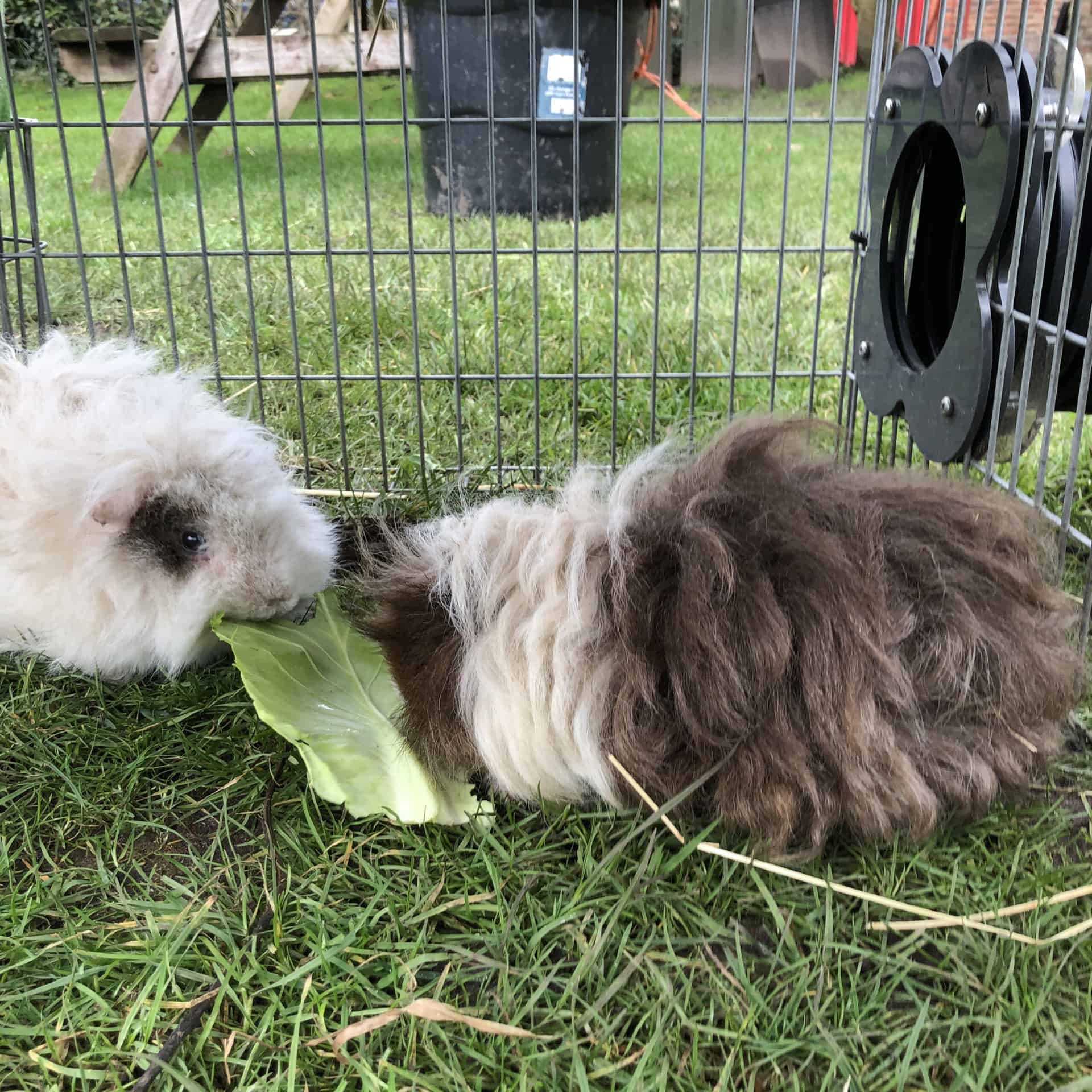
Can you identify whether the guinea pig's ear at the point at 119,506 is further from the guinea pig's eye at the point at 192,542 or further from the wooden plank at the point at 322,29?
the wooden plank at the point at 322,29

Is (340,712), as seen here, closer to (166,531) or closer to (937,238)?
(166,531)

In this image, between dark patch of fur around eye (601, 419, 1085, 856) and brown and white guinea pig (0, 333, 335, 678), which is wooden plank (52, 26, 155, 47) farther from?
dark patch of fur around eye (601, 419, 1085, 856)

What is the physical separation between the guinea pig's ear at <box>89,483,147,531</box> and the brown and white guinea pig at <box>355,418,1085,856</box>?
0.38 metres

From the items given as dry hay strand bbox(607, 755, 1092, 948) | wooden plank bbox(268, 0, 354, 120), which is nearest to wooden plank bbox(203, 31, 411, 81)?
wooden plank bbox(268, 0, 354, 120)

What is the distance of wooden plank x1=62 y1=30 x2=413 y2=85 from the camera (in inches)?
117

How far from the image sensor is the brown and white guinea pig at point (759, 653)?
0.96 metres

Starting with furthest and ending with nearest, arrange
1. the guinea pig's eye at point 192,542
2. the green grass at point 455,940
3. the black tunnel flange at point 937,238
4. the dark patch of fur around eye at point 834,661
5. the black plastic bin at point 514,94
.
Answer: the black plastic bin at point 514,94 < the guinea pig's eye at point 192,542 < the black tunnel flange at point 937,238 < the dark patch of fur around eye at point 834,661 < the green grass at point 455,940

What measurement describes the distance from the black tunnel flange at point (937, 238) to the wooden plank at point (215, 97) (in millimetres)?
2290

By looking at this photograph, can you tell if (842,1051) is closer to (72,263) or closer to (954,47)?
(954,47)

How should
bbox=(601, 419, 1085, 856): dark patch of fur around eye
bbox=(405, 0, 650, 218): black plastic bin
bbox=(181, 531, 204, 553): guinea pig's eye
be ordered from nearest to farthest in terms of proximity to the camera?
bbox=(601, 419, 1085, 856): dark patch of fur around eye → bbox=(181, 531, 204, 553): guinea pig's eye → bbox=(405, 0, 650, 218): black plastic bin

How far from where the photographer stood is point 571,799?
41.6 inches

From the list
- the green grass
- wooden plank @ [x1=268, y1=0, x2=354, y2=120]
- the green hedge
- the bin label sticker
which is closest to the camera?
the green grass

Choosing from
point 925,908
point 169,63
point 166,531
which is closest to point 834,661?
point 925,908

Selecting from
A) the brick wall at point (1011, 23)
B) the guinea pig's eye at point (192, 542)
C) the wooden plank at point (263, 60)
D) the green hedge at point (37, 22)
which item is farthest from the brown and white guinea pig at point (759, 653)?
the green hedge at point (37, 22)
